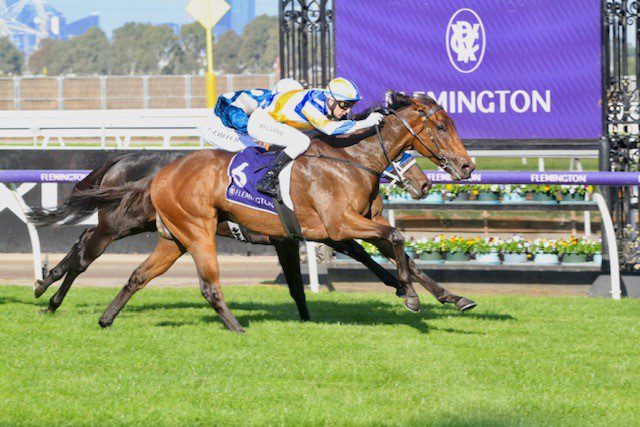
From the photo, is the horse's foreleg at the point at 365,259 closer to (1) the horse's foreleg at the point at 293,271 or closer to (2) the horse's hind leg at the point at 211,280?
(1) the horse's foreleg at the point at 293,271

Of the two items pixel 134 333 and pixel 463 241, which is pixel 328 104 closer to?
pixel 134 333

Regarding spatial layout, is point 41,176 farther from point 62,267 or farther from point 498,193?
point 498,193

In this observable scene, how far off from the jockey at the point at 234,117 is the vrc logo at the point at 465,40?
2.35m

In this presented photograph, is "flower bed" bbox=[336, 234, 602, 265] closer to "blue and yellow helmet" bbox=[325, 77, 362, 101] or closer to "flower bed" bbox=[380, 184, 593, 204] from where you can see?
"flower bed" bbox=[380, 184, 593, 204]

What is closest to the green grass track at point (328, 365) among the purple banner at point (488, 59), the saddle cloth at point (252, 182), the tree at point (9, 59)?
the saddle cloth at point (252, 182)

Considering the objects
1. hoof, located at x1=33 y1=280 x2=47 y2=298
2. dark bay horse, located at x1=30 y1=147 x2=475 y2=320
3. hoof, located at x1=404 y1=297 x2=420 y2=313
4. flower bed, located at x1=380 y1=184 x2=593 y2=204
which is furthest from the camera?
flower bed, located at x1=380 y1=184 x2=593 y2=204

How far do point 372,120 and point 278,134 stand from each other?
0.65 metres

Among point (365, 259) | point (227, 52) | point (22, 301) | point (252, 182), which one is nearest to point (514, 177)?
point (365, 259)

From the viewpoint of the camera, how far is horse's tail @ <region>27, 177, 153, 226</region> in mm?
8203

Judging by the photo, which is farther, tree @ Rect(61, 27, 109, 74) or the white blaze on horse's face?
tree @ Rect(61, 27, 109, 74)

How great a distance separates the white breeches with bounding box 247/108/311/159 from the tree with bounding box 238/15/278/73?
10646cm

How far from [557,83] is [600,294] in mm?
1898

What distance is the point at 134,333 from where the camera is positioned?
7445 mm

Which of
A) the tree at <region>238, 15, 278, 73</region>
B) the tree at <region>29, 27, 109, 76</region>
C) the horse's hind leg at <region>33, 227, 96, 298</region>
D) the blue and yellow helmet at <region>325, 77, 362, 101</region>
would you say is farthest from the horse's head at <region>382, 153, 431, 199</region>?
the tree at <region>29, 27, 109, 76</region>
